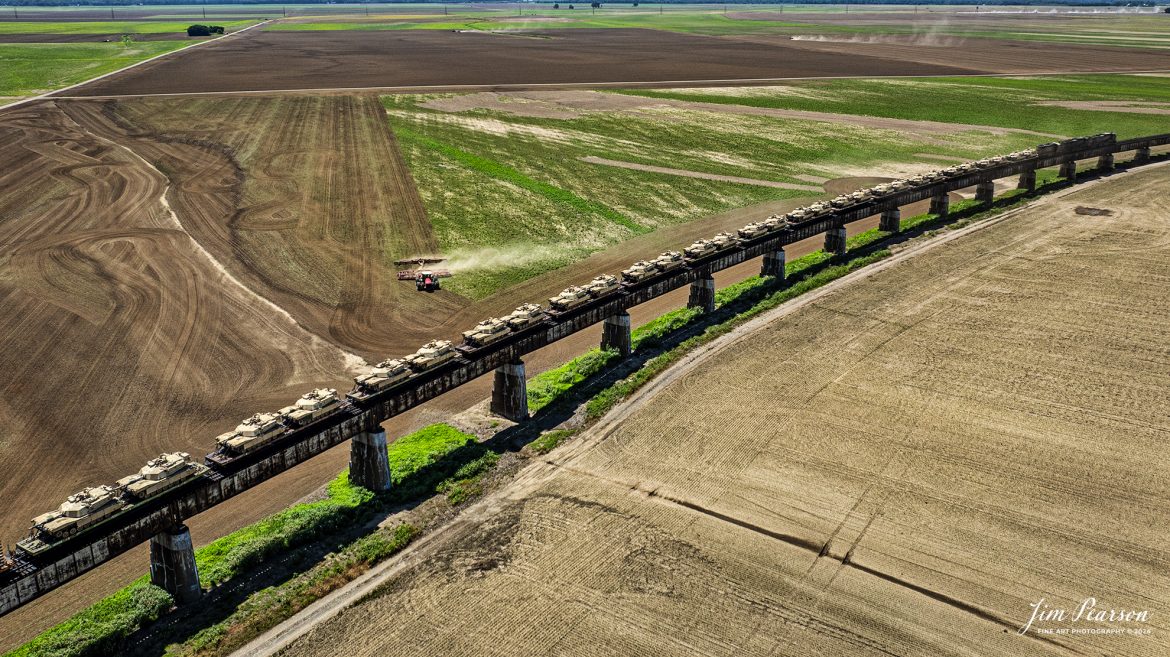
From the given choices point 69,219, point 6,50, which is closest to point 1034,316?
point 69,219

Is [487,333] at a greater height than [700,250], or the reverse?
[700,250]

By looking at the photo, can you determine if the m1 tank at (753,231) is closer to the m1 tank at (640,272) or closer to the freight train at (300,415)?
the freight train at (300,415)

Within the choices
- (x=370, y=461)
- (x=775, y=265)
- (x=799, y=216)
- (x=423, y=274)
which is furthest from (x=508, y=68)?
(x=370, y=461)

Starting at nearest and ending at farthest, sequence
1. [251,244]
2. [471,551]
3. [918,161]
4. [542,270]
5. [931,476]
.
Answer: [471,551] → [931,476] → [542,270] → [251,244] → [918,161]

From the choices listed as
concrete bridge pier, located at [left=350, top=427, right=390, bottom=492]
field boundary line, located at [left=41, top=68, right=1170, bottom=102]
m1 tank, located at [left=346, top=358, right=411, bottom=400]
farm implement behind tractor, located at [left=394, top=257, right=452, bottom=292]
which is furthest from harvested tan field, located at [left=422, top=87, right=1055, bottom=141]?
concrete bridge pier, located at [left=350, top=427, right=390, bottom=492]

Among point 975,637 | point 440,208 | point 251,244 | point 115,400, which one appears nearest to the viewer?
point 975,637

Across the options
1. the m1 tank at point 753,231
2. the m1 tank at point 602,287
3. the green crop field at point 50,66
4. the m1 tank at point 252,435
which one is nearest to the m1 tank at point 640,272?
the m1 tank at point 602,287

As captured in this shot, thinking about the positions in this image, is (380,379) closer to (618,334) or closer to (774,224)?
(618,334)

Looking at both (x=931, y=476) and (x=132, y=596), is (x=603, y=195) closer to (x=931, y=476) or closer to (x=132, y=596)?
(x=931, y=476)
